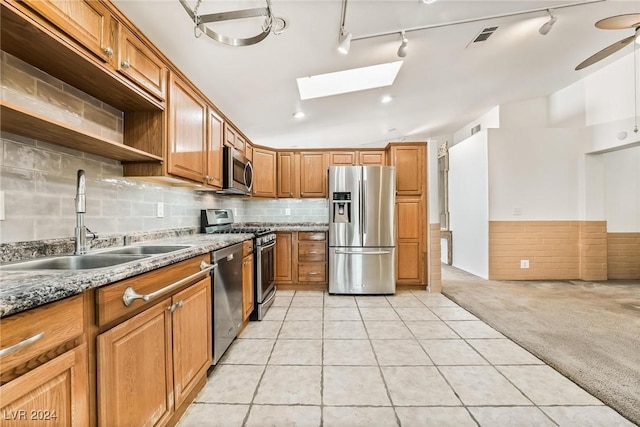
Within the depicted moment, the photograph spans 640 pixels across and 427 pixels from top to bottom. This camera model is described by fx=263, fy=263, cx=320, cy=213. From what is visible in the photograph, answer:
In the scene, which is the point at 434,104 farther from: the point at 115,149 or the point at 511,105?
the point at 115,149

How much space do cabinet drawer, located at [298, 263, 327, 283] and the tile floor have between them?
1.18 meters

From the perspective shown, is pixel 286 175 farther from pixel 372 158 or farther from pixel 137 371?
pixel 137 371

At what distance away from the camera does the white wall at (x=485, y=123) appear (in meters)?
4.79

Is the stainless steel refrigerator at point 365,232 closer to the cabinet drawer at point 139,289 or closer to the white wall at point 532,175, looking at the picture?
the white wall at point 532,175

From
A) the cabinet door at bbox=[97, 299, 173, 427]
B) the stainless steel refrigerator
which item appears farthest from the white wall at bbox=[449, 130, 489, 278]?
the cabinet door at bbox=[97, 299, 173, 427]

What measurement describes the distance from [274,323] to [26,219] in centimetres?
203

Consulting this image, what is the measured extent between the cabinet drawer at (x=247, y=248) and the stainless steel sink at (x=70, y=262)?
1075 millimetres

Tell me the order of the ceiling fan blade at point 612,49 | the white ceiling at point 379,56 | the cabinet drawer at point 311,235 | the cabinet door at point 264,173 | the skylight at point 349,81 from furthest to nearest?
the cabinet door at point 264,173 < the cabinet drawer at point 311,235 < the skylight at point 349,81 < the ceiling fan blade at point 612,49 < the white ceiling at point 379,56

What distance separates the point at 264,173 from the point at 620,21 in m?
3.91

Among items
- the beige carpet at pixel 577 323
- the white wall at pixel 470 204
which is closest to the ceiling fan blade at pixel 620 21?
the white wall at pixel 470 204

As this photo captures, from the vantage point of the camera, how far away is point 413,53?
2.74 m

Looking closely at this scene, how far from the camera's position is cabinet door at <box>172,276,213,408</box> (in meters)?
1.33

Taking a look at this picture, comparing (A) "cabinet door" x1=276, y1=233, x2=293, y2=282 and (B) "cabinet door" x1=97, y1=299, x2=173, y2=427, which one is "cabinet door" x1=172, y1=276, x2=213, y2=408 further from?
(A) "cabinet door" x1=276, y1=233, x2=293, y2=282

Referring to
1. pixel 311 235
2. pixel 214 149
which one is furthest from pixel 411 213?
pixel 214 149
